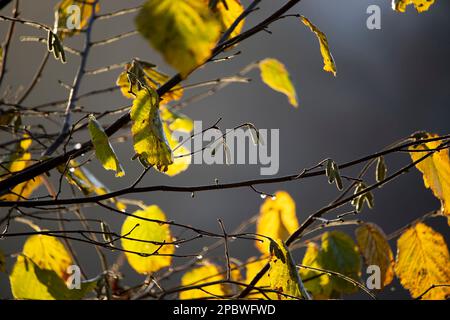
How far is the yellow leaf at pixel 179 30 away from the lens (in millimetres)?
180

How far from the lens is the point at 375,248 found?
0.55 meters

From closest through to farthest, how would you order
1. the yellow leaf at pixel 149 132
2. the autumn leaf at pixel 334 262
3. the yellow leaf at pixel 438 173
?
the yellow leaf at pixel 149 132
the yellow leaf at pixel 438 173
the autumn leaf at pixel 334 262

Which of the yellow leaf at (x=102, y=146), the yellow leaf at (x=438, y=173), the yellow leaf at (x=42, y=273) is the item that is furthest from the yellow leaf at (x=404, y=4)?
the yellow leaf at (x=42, y=273)

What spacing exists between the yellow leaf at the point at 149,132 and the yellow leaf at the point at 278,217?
364 mm

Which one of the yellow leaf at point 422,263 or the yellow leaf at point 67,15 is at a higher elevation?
the yellow leaf at point 67,15

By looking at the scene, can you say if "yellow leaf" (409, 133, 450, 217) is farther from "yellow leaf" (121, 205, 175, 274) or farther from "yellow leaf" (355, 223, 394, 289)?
"yellow leaf" (121, 205, 175, 274)

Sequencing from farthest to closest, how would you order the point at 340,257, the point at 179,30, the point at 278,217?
the point at 278,217 < the point at 340,257 < the point at 179,30

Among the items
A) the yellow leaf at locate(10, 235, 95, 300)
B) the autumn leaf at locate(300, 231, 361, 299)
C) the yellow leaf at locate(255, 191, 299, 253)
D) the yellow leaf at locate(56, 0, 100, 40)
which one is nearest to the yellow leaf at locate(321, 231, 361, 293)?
the autumn leaf at locate(300, 231, 361, 299)

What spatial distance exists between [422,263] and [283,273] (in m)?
0.22

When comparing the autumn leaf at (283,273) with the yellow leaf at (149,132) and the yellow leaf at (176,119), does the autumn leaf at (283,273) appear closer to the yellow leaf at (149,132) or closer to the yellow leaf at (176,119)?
the yellow leaf at (149,132)

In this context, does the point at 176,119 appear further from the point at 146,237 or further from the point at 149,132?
the point at 149,132

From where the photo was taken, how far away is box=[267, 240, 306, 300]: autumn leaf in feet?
1.23

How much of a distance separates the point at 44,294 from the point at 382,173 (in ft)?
1.02

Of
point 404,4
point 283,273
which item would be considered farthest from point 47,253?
point 404,4
